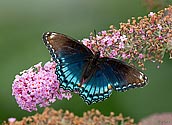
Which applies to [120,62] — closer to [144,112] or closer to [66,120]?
[66,120]

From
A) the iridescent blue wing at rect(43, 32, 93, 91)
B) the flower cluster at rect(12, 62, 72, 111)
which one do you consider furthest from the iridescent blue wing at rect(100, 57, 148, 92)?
the flower cluster at rect(12, 62, 72, 111)

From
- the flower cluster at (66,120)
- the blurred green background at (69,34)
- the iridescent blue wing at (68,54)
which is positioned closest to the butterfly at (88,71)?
the iridescent blue wing at (68,54)

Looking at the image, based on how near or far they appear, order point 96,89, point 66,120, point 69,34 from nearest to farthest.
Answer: point 66,120 → point 96,89 → point 69,34

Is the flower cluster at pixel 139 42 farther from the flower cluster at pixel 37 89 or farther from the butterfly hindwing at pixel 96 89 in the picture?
the flower cluster at pixel 37 89

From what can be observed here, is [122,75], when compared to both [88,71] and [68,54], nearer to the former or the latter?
[88,71]

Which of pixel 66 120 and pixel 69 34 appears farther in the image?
pixel 69 34

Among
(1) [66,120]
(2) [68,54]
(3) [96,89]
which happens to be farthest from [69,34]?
(1) [66,120]
